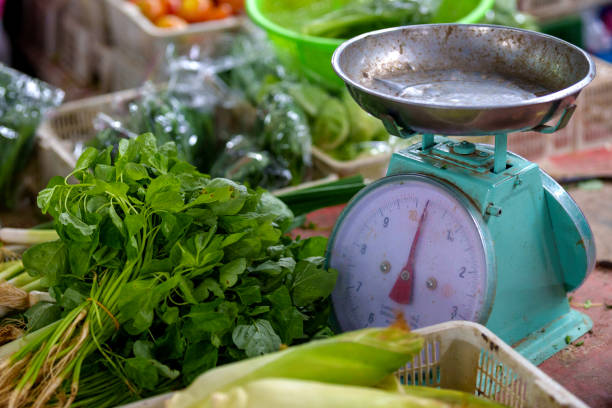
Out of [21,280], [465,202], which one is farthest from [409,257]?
[21,280]

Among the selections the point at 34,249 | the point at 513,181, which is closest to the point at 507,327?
the point at 513,181

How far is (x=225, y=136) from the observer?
2.65 meters

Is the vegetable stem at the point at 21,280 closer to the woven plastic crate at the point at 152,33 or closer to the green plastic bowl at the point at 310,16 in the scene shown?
the green plastic bowl at the point at 310,16

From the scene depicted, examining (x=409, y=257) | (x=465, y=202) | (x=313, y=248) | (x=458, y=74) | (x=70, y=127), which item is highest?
(x=458, y=74)

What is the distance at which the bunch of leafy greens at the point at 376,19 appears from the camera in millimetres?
2617

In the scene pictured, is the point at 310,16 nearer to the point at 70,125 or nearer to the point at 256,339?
the point at 70,125

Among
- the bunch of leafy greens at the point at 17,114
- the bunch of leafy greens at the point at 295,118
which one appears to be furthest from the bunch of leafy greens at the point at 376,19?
the bunch of leafy greens at the point at 17,114

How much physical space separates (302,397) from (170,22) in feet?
9.57

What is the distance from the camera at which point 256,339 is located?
4.35 feet

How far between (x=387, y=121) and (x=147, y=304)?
57 centimetres

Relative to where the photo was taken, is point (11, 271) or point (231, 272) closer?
point (231, 272)

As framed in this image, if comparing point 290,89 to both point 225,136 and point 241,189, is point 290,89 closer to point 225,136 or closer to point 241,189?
point 225,136

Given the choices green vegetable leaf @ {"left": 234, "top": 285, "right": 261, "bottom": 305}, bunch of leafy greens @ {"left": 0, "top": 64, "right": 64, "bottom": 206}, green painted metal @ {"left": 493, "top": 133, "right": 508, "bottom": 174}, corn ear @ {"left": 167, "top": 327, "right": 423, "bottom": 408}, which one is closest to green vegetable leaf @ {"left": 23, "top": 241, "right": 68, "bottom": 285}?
green vegetable leaf @ {"left": 234, "top": 285, "right": 261, "bottom": 305}

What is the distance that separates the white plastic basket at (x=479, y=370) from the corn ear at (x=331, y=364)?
133mm
